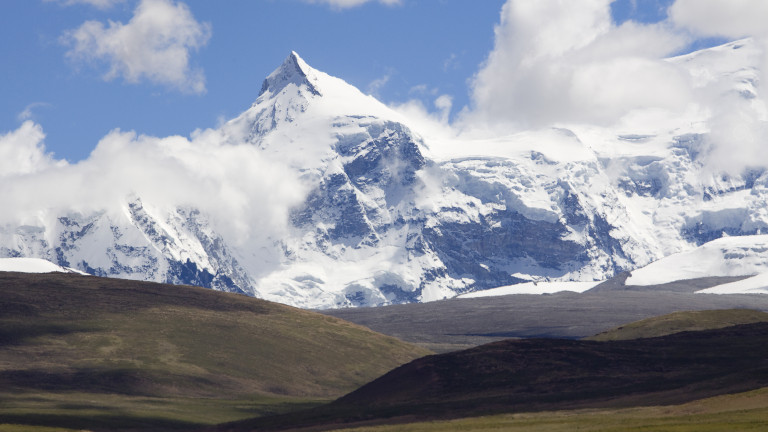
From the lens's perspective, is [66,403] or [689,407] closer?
[689,407]

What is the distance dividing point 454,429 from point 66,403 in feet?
247

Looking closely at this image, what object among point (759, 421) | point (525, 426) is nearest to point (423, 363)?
point (525, 426)

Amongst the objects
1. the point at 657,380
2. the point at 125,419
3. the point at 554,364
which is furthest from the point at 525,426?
the point at 125,419

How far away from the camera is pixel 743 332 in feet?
627

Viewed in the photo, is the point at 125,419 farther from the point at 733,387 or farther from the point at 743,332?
the point at 743,332

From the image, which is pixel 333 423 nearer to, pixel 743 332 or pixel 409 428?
pixel 409 428

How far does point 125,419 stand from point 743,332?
288 feet

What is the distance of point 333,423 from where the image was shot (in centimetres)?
15162

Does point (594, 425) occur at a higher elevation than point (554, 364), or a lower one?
lower

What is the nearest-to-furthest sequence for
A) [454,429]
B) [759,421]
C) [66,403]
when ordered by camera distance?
[759,421] → [454,429] → [66,403]

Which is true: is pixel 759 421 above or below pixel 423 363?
below

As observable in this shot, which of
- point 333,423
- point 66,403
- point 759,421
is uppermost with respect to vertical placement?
point 66,403

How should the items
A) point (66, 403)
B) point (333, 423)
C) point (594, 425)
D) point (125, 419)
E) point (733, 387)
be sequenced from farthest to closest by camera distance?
point (66, 403)
point (125, 419)
point (333, 423)
point (733, 387)
point (594, 425)

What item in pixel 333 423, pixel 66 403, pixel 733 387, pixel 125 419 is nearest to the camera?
pixel 733 387
